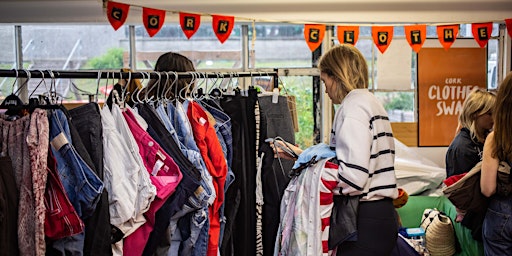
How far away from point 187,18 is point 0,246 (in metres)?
3.52

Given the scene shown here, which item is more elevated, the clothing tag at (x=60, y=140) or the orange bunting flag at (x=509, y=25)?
the orange bunting flag at (x=509, y=25)

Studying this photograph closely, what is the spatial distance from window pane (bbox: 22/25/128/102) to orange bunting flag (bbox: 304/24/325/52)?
5.24 feet

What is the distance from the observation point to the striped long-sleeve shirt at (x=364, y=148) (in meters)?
2.77

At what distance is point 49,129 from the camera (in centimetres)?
227

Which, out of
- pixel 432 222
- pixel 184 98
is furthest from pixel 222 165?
pixel 432 222

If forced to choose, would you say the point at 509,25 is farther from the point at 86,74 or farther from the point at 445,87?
the point at 86,74

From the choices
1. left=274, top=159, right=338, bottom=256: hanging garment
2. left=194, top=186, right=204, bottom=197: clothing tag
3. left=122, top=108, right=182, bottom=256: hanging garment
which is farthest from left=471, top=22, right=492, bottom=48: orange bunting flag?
left=122, top=108, right=182, bottom=256: hanging garment

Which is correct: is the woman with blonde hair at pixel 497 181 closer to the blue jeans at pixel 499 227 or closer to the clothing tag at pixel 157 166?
the blue jeans at pixel 499 227

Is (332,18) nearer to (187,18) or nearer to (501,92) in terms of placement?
(187,18)

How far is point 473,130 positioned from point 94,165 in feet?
9.52

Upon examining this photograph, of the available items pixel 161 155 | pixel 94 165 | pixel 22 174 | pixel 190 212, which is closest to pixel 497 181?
pixel 190 212

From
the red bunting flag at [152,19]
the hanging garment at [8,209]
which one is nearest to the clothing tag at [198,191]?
the hanging garment at [8,209]

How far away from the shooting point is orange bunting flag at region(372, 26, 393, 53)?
5.62 meters

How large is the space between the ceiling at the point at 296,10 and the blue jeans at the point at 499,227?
286cm
